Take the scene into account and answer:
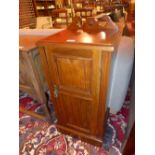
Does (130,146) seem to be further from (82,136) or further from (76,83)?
(76,83)

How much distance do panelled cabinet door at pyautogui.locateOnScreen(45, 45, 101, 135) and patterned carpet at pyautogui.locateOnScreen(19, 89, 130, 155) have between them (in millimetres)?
158

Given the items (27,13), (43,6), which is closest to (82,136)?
(27,13)

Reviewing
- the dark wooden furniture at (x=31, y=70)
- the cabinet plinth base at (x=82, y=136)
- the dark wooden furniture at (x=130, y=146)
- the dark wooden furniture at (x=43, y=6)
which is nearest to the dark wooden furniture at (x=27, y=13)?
the dark wooden furniture at (x=43, y=6)

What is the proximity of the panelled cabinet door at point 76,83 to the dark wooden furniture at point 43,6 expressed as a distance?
5.73m

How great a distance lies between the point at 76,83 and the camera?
3.14 feet

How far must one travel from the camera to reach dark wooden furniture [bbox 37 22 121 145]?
2.62 feet

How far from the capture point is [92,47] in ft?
2.50

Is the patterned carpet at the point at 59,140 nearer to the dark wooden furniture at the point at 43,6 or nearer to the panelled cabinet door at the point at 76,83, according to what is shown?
the panelled cabinet door at the point at 76,83

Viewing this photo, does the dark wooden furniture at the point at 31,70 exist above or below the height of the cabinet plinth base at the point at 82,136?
above

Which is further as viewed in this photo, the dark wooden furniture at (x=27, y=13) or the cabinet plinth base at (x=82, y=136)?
the dark wooden furniture at (x=27, y=13)

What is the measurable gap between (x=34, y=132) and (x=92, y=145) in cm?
59

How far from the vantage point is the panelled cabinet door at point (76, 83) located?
32.9 inches

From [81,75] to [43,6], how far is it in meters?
6.18
